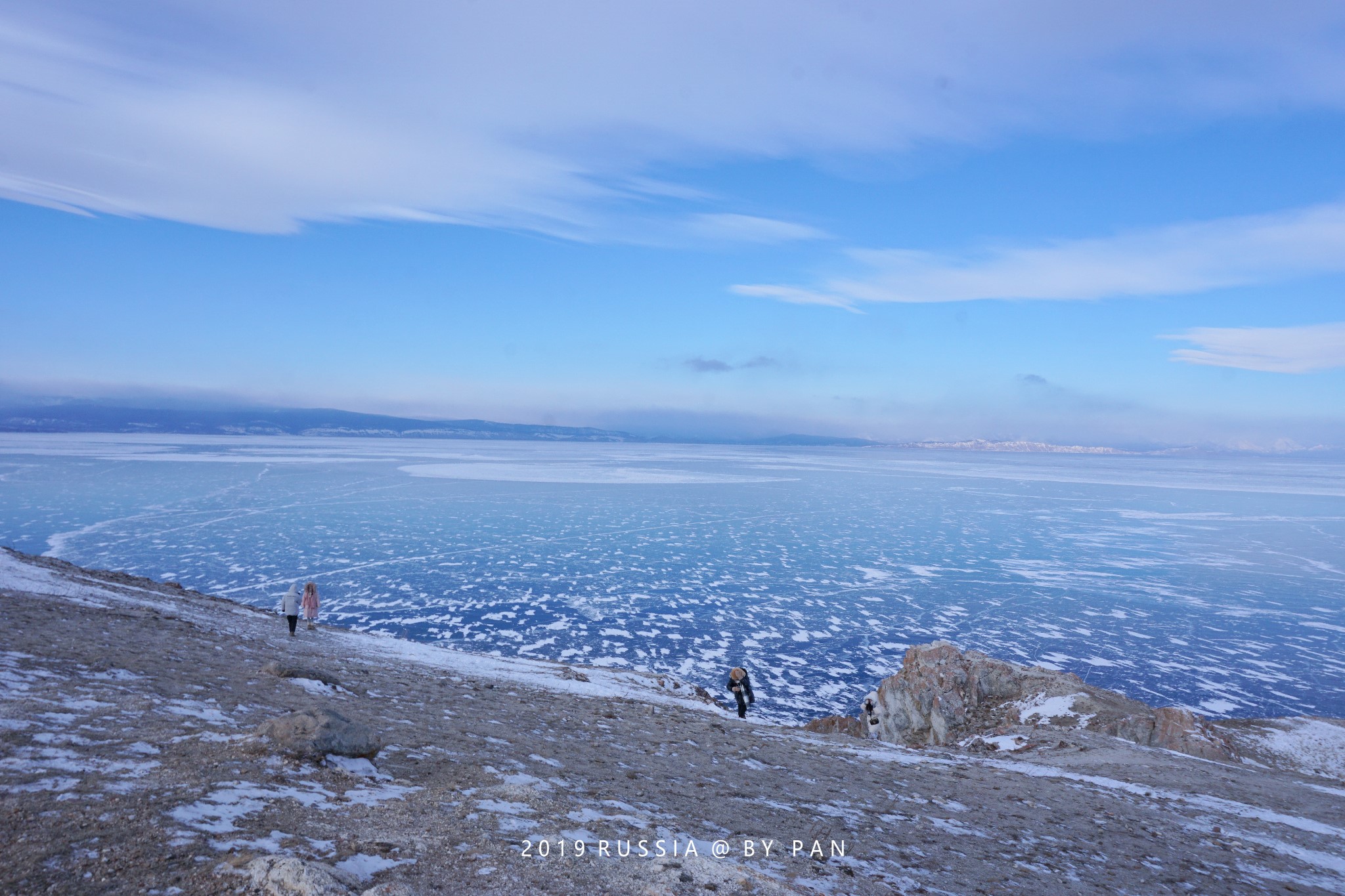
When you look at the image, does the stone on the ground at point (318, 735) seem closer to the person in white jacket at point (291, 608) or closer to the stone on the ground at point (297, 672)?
the stone on the ground at point (297, 672)

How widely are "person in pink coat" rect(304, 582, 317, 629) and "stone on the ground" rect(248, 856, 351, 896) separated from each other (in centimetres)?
1639

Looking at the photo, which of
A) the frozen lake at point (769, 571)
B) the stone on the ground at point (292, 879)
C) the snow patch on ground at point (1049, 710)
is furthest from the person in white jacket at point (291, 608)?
the snow patch on ground at point (1049, 710)

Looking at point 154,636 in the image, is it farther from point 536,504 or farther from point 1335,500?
point 1335,500

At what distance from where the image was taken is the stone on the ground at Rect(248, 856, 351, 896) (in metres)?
5.02

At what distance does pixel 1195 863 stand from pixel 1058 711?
30.0 ft

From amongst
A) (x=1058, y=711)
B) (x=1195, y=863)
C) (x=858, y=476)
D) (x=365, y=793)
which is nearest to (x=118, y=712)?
(x=365, y=793)

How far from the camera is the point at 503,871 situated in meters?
5.95

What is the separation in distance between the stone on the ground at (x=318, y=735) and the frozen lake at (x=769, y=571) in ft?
43.9

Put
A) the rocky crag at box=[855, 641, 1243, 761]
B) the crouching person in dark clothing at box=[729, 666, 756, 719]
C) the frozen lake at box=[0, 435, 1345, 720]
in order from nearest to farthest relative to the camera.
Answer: the rocky crag at box=[855, 641, 1243, 761]
the crouching person in dark clothing at box=[729, 666, 756, 719]
the frozen lake at box=[0, 435, 1345, 720]

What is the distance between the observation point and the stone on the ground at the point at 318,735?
793cm

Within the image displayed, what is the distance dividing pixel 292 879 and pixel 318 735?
3.27m

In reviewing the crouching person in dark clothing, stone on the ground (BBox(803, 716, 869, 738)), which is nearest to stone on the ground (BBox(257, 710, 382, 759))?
the crouching person in dark clothing

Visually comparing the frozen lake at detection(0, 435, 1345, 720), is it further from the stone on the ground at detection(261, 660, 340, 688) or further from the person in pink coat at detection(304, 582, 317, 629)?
the stone on the ground at detection(261, 660, 340, 688)

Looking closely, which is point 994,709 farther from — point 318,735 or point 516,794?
point 318,735
